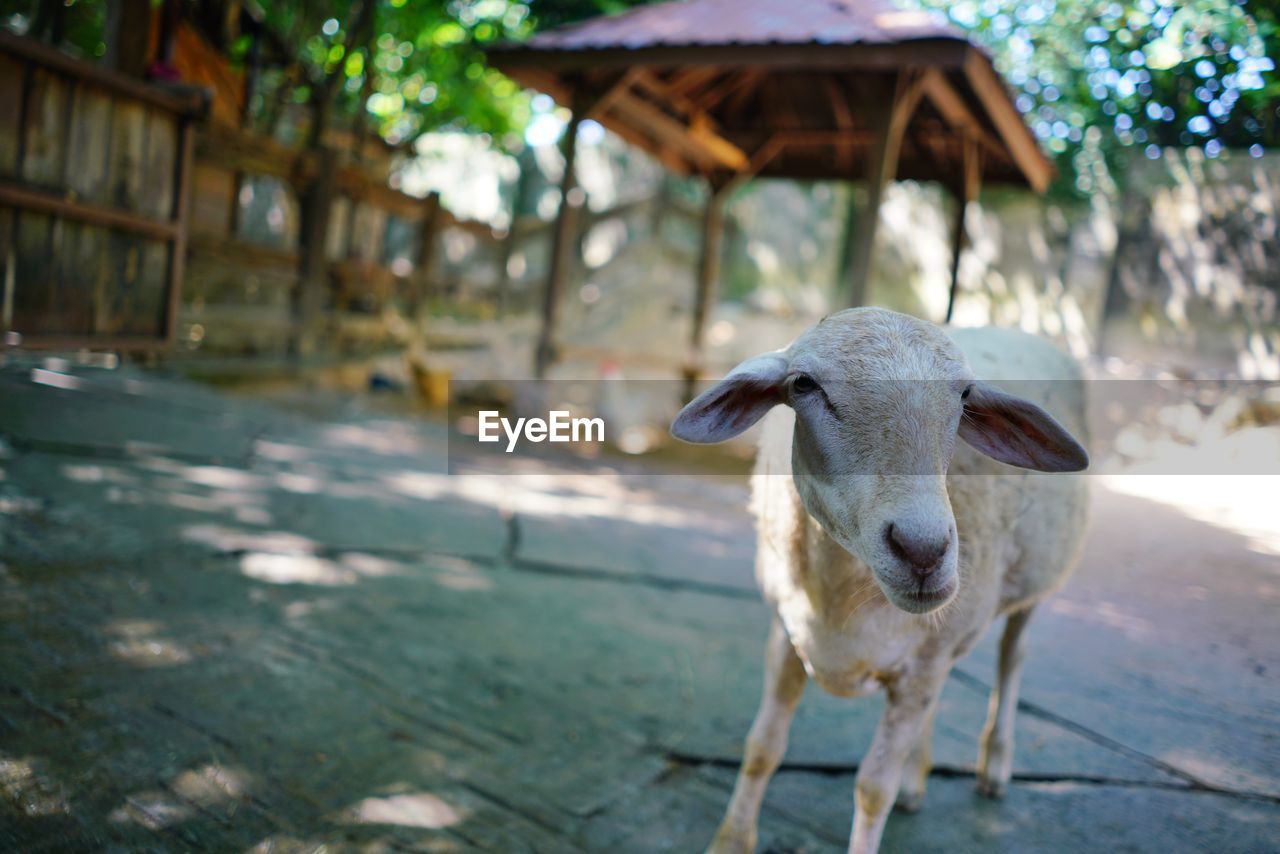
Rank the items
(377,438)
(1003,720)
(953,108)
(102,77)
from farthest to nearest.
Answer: (953,108)
(377,438)
(102,77)
(1003,720)

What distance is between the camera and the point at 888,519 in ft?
5.91

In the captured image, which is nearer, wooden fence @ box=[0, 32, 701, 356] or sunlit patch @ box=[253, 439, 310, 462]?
wooden fence @ box=[0, 32, 701, 356]

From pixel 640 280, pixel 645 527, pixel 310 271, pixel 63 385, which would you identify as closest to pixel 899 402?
pixel 645 527

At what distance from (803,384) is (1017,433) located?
542mm

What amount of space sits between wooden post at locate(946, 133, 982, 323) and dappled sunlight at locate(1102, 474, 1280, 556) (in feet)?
17.1

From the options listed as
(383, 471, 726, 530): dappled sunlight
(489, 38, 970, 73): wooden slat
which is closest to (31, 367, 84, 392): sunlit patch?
(383, 471, 726, 530): dappled sunlight

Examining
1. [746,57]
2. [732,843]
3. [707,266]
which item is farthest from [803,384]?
[707,266]

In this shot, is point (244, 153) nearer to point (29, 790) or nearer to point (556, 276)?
point (556, 276)

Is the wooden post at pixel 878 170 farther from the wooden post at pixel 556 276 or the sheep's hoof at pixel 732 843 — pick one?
the sheep's hoof at pixel 732 843

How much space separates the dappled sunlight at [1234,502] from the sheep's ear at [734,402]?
1976mm

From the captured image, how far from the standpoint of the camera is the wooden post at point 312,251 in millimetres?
9398

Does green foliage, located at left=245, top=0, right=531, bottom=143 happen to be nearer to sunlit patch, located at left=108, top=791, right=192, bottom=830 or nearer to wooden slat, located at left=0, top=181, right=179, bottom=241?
wooden slat, located at left=0, top=181, right=179, bottom=241

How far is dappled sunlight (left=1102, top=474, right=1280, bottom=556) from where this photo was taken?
117 inches

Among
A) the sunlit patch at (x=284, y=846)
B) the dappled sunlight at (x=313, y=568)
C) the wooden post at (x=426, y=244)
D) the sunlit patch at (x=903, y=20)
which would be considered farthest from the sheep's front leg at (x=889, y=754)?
the wooden post at (x=426, y=244)
